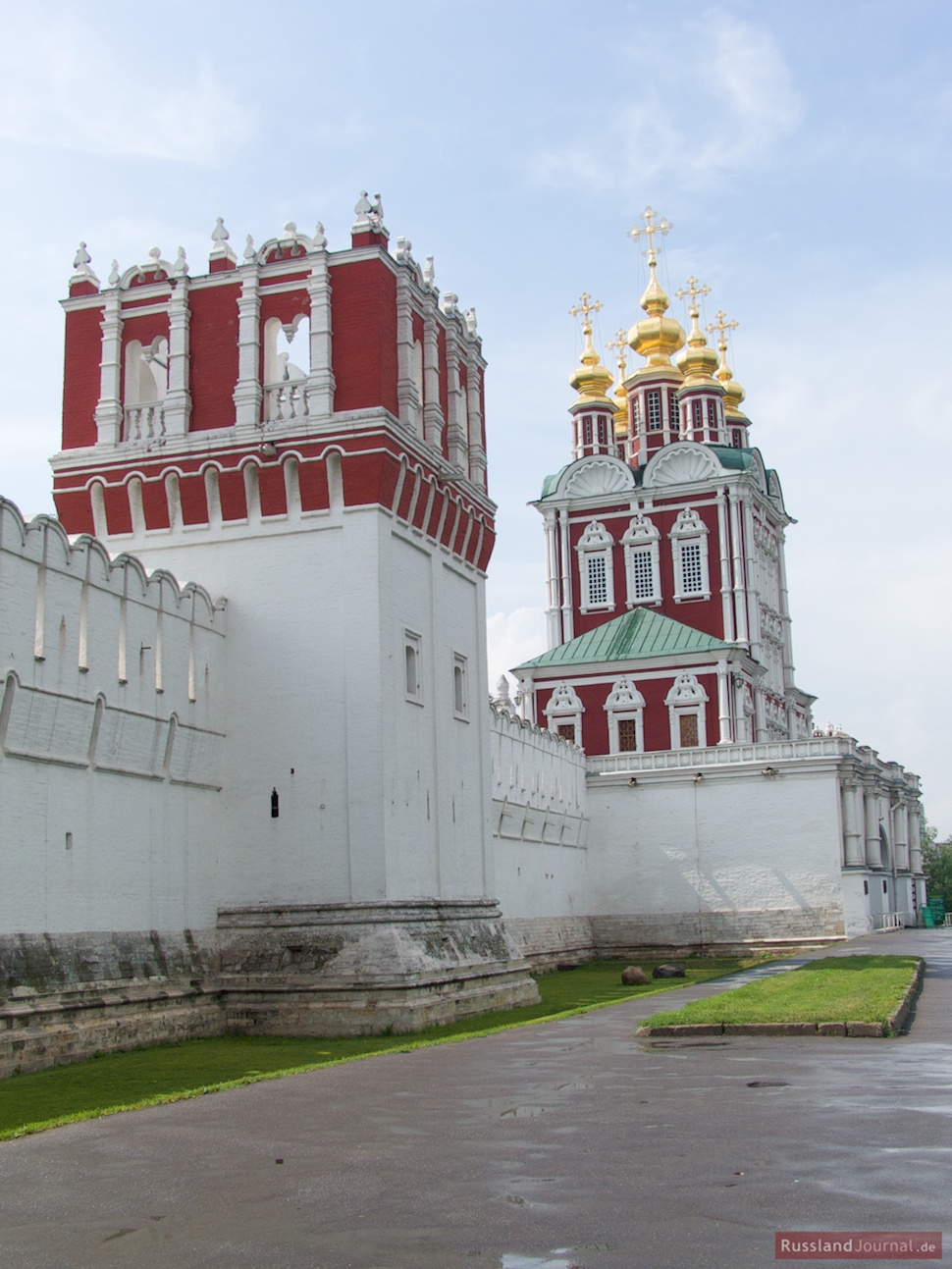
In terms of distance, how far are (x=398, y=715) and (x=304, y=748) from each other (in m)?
1.46

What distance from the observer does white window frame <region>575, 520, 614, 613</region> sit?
5203 centimetres

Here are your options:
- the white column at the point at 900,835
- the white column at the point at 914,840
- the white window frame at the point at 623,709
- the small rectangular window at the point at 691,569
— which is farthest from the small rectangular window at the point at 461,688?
the white column at the point at 914,840

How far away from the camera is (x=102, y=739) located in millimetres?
16891

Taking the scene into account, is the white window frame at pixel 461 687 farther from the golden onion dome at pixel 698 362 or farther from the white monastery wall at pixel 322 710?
the golden onion dome at pixel 698 362

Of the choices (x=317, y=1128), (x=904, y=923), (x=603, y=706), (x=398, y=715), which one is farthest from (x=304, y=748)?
(x=904, y=923)

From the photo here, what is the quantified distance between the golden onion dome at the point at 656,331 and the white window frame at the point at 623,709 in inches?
669

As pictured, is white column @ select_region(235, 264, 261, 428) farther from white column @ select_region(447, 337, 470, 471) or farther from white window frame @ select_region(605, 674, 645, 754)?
white window frame @ select_region(605, 674, 645, 754)

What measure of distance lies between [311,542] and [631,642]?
29.6 meters

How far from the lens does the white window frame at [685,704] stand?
152 feet

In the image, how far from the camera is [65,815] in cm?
1611

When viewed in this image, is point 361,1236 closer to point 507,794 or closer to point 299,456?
point 299,456

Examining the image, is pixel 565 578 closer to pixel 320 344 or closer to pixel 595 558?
pixel 595 558

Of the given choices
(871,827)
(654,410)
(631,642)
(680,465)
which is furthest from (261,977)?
(654,410)

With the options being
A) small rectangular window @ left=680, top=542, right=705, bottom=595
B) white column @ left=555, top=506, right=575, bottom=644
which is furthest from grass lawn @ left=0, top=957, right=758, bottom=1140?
white column @ left=555, top=506, right=575, bottom=644
